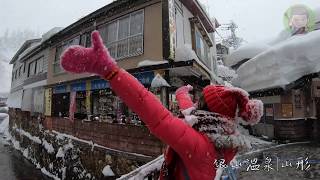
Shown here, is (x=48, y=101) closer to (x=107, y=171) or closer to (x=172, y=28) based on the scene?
(x=107, y=171)

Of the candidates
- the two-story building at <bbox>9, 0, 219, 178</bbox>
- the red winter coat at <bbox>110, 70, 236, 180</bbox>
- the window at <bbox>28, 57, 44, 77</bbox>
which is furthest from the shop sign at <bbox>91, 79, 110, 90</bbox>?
the red winter coat at <bbox>110, 70, 236, 180</bbox>

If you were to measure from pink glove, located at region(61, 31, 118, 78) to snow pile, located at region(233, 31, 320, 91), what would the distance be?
16030 millimetres

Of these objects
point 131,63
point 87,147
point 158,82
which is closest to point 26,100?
point 87,147

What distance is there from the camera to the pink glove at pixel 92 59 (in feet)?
4.74

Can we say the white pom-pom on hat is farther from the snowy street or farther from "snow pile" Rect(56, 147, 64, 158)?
the snowy street

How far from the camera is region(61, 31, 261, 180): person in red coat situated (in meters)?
1.45

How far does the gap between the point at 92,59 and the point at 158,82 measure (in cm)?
930

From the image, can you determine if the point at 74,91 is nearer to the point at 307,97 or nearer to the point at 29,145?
the point at 29,145

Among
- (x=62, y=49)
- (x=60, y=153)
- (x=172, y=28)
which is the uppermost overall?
(x=62, y=49)

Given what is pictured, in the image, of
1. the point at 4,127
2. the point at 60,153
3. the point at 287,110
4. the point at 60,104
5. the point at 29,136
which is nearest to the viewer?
the point at 60,153

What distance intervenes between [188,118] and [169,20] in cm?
977

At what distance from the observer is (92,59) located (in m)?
1.44

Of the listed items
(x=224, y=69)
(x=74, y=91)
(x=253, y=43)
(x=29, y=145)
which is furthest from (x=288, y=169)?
(x=224, y=69)

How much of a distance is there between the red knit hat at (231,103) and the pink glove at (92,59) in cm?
74
